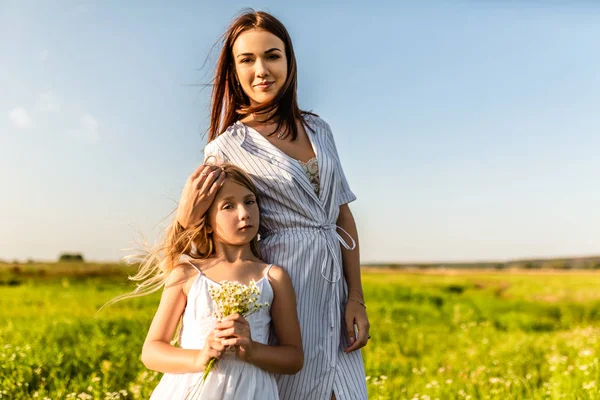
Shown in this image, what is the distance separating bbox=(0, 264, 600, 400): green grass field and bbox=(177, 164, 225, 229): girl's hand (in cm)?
160

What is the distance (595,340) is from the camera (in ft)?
29.2

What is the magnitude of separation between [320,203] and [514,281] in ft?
80.7

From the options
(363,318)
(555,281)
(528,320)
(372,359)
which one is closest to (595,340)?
(372,359)

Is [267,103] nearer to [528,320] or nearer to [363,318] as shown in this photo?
[363,318]

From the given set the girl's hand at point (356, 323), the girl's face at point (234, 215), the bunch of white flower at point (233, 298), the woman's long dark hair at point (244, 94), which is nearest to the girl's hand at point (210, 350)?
the bunch of white flower at point (233, 298)

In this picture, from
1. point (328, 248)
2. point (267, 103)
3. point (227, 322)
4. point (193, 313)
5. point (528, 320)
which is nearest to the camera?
point (227, 322)

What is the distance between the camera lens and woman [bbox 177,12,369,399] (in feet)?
11.1

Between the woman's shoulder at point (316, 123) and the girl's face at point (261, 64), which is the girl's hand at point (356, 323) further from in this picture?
the girl's face at point (261, 64)

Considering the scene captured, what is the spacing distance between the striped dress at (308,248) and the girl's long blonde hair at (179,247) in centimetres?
13

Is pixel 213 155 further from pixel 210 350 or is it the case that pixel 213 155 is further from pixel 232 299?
pixel 210 350

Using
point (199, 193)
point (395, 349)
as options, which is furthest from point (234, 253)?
point (395, 349)

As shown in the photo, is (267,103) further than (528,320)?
No

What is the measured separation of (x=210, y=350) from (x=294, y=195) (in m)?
0.99

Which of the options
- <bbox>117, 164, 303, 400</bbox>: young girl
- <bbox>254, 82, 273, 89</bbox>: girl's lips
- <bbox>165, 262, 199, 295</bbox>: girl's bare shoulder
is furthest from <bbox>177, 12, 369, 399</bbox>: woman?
<bbox>165, 262, 199, 295</bbox>: girl's bare shoulder
